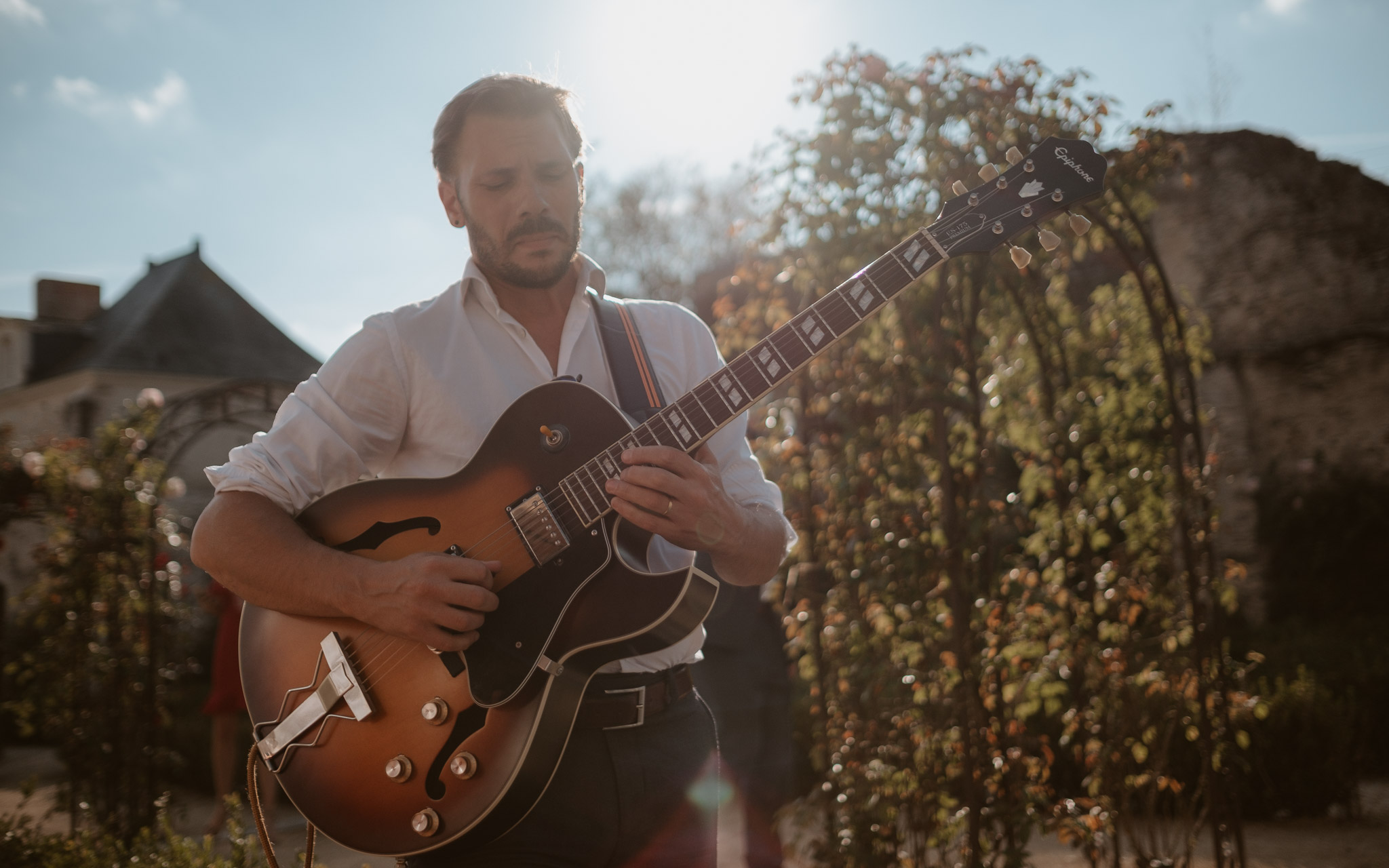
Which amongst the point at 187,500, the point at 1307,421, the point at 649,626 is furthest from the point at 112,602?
the point at 187,500

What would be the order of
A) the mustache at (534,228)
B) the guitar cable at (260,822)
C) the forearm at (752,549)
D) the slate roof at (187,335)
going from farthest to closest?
the slate roof at (187,335) → the mustache at (534,228) → the guitar cable at (260,822) → the forearm at (752,549)

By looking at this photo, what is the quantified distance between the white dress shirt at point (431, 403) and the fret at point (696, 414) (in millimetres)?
201

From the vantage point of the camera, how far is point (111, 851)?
412cm

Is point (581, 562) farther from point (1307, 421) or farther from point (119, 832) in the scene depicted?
point (1307, 421)

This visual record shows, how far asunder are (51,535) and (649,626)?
22.1 feet

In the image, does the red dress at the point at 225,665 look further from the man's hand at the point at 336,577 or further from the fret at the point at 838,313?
the fret at the point at 838,313

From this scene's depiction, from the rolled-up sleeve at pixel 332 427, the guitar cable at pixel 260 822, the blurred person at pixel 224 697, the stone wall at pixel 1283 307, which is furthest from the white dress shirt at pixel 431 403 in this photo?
the stone wall at pixel 1283 307

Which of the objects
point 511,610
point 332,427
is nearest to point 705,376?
point 511,610

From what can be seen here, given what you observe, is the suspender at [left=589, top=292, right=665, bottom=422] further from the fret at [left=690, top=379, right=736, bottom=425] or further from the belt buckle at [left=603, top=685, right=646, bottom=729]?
the belt buckle at [left=603, top=685, right=646, bottom=729]

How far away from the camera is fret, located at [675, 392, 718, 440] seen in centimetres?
179

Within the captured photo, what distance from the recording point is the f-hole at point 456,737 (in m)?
1.66

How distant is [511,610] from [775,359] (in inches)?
27.0

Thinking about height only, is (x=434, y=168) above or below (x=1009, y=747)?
above

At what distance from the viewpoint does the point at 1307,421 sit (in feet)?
35.6
